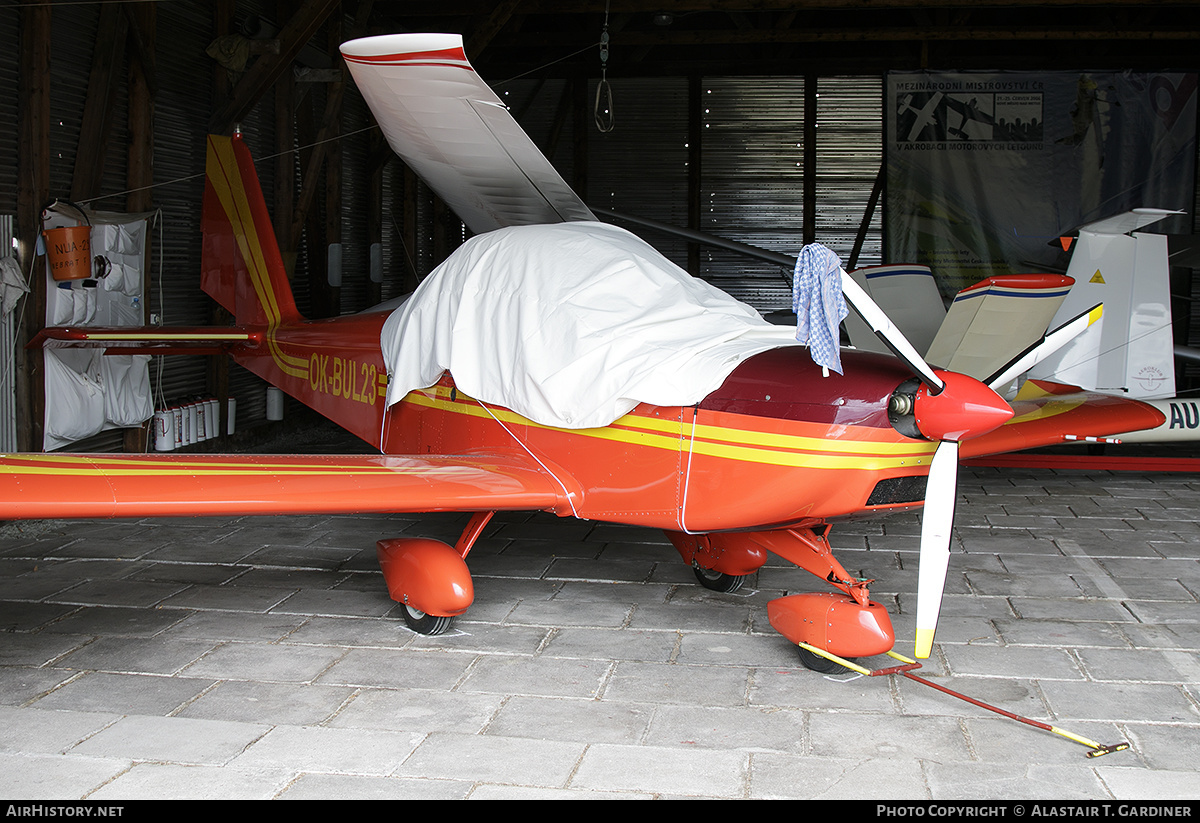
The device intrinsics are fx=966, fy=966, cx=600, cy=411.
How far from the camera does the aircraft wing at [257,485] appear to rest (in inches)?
130

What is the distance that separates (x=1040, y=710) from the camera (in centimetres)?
338

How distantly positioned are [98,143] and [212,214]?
2.70 feet

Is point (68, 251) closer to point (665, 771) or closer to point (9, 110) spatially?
point (9, 110)

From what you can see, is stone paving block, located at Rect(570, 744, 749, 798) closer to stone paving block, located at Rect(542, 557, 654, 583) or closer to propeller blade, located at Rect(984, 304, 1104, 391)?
propeller blade, located at Rect(984, 304, 1104, 391)

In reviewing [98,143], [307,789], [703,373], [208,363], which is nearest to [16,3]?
[98,143]

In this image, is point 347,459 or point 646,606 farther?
point 646,606

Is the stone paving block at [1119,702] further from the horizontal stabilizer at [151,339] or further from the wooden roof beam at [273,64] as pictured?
the wooden roof beam at [273,64]

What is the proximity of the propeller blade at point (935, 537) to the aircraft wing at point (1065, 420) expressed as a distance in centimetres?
119

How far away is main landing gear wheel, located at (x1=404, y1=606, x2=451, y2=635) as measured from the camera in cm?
415

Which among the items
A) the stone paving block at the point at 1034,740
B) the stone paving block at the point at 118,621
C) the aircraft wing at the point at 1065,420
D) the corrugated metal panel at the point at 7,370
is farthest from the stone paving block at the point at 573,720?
the corrugated metal panel at the point at 7,370

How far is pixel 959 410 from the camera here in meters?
3.19

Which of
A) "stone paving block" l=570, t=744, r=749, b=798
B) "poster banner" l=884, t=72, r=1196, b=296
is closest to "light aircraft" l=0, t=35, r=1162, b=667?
"stone paving block" l=570, t=744, r=749, b=798

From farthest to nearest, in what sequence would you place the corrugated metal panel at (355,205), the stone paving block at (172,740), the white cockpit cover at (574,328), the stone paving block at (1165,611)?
the corrugated metal panel at (355,205) → the stone paving block at (1165,611) → the white cockpit cover at (574,328) → the stone paving block at (172,740)

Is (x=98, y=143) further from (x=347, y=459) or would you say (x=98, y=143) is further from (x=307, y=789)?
(x=307, y=789)
